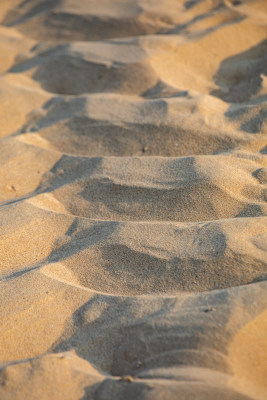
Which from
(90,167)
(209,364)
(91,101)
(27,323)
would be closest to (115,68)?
(91,101)

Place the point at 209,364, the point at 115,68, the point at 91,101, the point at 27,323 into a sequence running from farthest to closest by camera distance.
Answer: the point at 115,68 < the point at 91,101 < the point at 27,323 < the point at 209,364

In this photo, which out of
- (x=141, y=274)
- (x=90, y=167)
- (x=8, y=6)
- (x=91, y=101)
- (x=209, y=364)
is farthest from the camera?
(x=8, y=6)

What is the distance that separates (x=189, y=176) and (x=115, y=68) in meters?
1.00

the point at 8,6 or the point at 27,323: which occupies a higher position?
the point at 8,6

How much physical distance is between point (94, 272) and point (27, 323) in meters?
0.25

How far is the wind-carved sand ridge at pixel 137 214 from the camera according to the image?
3.31 ft

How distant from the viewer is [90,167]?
5.64ft

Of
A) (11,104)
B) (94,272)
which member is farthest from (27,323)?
(11,104)

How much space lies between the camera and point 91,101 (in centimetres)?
205

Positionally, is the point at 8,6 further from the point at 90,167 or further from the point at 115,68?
the point at 90,167

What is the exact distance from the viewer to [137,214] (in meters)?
1.50

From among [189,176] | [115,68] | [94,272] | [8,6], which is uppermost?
[8,6]

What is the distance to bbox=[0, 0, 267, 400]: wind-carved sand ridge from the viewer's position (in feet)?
3.31

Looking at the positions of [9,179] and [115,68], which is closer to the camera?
[9,179]
